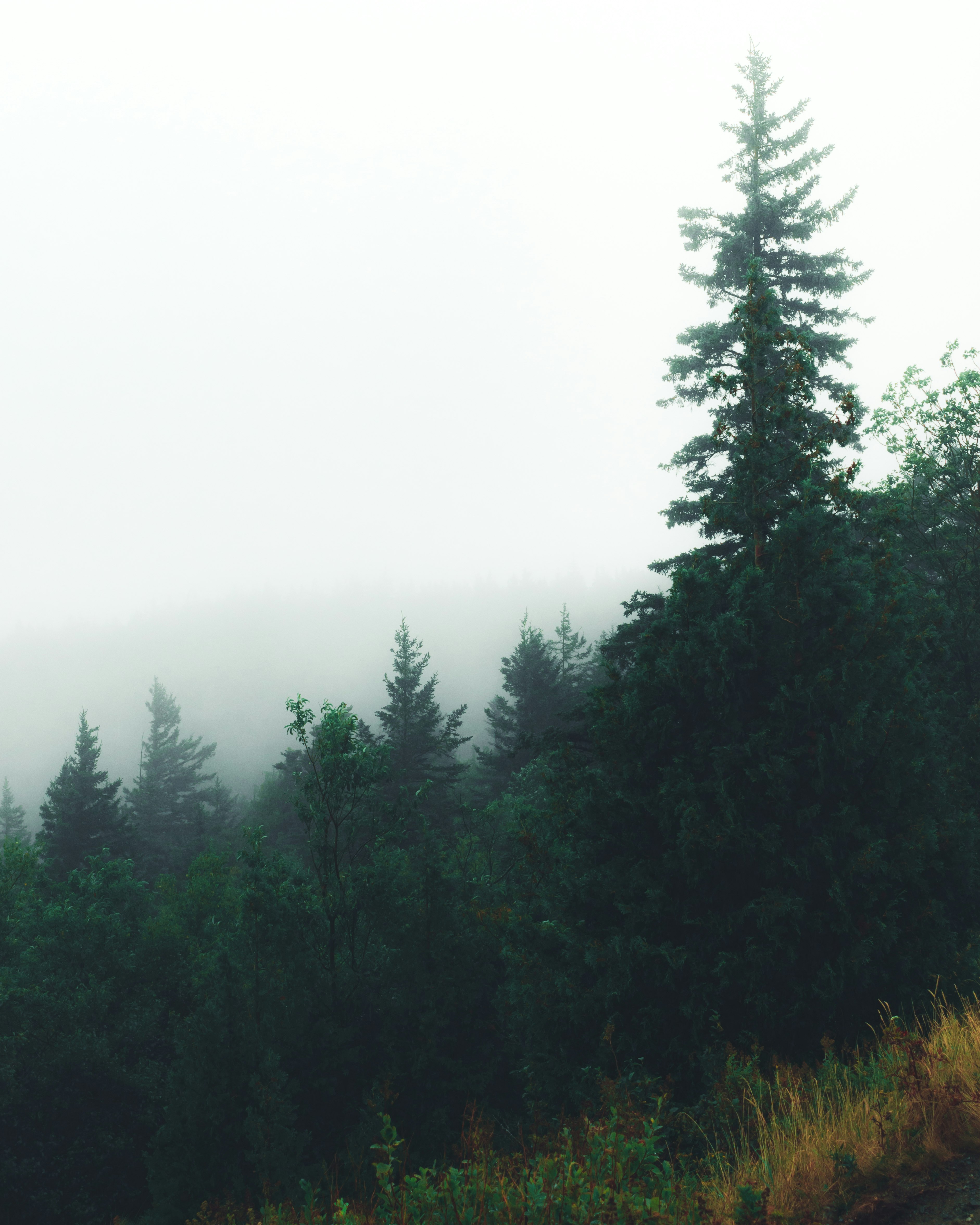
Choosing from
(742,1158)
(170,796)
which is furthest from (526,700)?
(170,796)

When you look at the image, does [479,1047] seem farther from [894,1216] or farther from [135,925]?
[135,925]

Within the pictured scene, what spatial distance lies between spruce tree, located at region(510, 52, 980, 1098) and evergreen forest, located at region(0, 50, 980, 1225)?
0.04 metres

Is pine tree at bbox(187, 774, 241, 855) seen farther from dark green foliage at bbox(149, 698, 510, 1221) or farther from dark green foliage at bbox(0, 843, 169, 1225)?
dark green foliage at bbox(149, 698, 510, 1221)

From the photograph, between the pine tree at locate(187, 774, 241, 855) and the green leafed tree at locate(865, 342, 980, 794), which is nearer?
the green leafed tree at locate(865, 342, 980, 794)

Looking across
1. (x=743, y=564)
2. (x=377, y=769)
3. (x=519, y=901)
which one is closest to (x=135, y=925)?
(x=377, y=769)

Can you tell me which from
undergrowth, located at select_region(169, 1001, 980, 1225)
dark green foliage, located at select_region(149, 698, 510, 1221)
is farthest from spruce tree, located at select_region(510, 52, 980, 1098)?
dark green foliage, located at select_region(149, 698, 510, 1221)

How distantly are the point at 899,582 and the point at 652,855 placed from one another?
4840 mm

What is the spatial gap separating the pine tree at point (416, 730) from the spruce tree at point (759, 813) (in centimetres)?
2423

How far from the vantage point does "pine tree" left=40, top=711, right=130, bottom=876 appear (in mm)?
35875

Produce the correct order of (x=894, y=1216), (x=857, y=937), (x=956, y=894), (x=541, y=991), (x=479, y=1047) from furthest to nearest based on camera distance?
1. (x=479, y=1047)
2. (x=541, y=991)
3. (x=956, y=894)
4. (x=857, y=937)
5. (x=894, y=1216)

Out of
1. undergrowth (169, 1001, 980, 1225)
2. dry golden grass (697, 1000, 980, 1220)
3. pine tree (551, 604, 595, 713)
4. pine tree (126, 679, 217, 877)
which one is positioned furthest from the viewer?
pine tree (126, 679, 217, 877)

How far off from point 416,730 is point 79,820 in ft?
57.4

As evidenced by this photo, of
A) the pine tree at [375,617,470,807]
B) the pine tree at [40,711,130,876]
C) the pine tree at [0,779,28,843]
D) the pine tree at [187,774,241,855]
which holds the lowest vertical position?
the pine tree at [0,779,28,843]

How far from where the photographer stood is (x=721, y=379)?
9.91m
